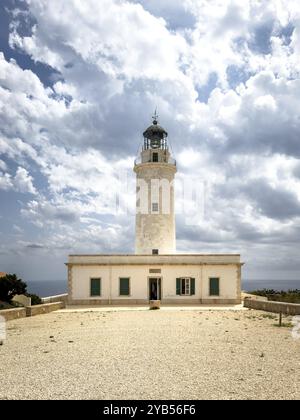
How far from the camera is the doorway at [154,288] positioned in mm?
24859

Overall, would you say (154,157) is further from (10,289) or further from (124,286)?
(10,289)

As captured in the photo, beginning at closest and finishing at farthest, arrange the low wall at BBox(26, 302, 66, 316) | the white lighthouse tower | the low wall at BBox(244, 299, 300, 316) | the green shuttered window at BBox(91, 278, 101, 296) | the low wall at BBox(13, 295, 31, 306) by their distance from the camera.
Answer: the low wall at BBox(244, 299, 300, 316), the low wall at BBox(26, 302, 66, 316), the low wall at BBox(13, 295, 31, 306), the green shuttered window at BBox(91, 278, 101, 296), the white lighthouse tower

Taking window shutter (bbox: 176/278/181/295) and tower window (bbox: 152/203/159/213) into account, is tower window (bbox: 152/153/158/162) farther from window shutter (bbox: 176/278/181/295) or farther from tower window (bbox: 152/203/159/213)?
window shutter (bbox: 176/278/181/295)

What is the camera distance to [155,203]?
28297mm

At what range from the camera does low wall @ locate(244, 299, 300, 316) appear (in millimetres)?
17797

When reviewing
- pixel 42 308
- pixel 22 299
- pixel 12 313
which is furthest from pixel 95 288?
pixel 12 313

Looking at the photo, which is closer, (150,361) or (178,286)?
(150,361)

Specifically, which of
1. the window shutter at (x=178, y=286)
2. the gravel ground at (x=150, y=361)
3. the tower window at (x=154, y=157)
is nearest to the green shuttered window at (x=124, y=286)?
the window shutter at (x=178, y=286)

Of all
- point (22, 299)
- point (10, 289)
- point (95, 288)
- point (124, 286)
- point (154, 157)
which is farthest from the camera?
point (154, 157)

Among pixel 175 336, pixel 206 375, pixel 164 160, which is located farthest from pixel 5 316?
pixel 164 160

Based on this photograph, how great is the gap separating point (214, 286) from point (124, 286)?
551cm

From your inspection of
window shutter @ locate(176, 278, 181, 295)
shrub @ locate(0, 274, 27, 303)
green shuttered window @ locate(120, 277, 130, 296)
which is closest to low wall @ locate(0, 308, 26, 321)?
shrub @ locate(0, 274, 27, 303)

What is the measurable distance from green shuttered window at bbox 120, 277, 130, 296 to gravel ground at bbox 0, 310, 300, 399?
8.83m

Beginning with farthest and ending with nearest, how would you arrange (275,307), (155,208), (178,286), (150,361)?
(155,208), (178,286), (275,307), (150,361)
